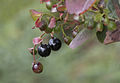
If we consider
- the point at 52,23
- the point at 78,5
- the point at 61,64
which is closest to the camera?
the point at 78,5

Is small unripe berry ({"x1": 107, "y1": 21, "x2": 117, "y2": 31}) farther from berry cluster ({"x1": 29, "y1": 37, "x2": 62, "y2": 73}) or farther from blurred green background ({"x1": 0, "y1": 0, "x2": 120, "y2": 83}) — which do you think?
blurred green background ({"x1": 0, "y1": 0, "x2": 120, "y2": 83})

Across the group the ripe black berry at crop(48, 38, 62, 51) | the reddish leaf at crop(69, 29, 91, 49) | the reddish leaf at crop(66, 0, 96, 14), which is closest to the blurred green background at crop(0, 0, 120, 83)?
the ripe black berry at crop(48, 38, 62, 51)

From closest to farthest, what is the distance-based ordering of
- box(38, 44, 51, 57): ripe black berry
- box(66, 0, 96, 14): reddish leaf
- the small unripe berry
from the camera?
box(66, 0, 96, 14): reddish leaf < the small unripe berry < box(38, 44, 51, 57): ripe black berry

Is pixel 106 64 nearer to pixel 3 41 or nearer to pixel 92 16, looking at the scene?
pixel 3 41

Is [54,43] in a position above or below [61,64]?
above

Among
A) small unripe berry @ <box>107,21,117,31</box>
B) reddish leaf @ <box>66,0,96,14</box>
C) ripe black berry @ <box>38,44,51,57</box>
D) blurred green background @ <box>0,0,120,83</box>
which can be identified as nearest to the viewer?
reddish leaf @ <box>66,0,96,14</box>

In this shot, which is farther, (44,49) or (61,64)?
(61,64)

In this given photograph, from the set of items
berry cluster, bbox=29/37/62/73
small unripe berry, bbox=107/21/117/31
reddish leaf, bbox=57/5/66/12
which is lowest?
berry cluster, bbox=29/37/62/73

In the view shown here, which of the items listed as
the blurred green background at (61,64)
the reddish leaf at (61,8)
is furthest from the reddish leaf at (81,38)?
the blurred green background at (61,64)

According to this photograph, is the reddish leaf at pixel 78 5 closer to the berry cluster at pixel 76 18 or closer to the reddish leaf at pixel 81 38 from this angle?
the berry cluster at pixel 76 18

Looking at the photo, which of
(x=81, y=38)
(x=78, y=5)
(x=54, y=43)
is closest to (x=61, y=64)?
(x=54, y=43)

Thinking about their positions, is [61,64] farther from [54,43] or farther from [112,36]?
[112,36]

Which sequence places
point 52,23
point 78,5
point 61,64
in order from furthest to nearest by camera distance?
point 61,64 → point 52,23 → point 78,5
